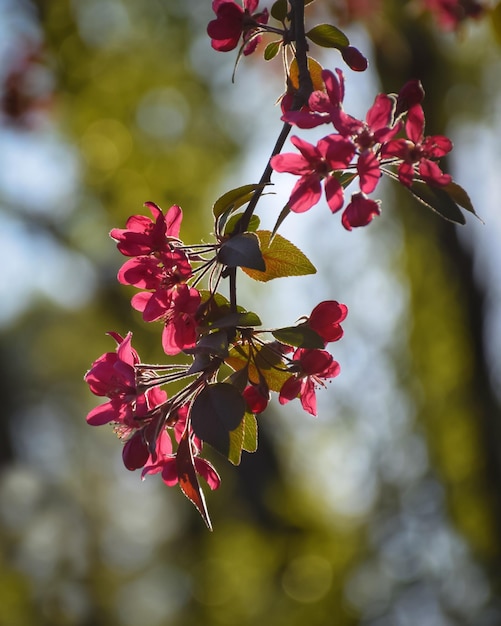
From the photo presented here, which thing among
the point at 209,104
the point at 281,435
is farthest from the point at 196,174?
the point at 281,435

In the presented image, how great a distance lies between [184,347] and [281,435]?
3037 mm

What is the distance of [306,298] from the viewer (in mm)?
2982

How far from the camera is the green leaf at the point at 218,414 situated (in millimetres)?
538

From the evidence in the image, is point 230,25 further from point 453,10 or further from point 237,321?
point 453,10

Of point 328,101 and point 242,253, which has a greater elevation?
point 328,101

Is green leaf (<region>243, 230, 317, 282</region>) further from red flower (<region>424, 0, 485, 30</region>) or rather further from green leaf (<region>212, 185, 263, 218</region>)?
red flower (<region>424, 0, 485, 30</region>)

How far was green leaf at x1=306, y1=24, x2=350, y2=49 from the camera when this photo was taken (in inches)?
25.9

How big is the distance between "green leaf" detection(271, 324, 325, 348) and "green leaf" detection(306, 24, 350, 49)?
0.25 metres

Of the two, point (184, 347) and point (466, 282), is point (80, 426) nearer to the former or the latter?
point (466, 282)

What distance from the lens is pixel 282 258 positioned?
63cm

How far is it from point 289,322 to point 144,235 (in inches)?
99.9

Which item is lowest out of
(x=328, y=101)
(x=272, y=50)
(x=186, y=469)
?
(x=186, y=469)

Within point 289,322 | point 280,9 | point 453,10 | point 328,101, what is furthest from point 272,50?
point 289,322

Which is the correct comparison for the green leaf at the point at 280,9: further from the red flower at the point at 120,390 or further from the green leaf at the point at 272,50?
the red flower at the point at 120,390
